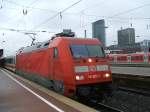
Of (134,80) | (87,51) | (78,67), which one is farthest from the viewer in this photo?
(134,80)

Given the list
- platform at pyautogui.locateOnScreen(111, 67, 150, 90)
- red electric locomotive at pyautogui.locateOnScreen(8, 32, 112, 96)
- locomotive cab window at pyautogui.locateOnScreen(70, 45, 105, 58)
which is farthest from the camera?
platform at pyautogui.locateOnScreen(111, 67, 150, 90)

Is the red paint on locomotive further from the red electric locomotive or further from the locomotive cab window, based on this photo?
the locomotive cab window

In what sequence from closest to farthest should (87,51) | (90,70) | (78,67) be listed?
1. (78,67)
2. (90,70)
3. (87,51)

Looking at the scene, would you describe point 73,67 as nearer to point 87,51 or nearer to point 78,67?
point 78,67

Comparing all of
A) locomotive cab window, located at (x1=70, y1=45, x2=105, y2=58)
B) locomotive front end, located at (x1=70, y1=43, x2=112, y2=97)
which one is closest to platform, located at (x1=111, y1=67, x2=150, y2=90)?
locomotive cab window, located at (x1=70, y1=45, x2=105, y2=58)

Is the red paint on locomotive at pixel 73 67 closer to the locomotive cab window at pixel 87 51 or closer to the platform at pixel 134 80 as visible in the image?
the locomotive cab window at pixel 87 51

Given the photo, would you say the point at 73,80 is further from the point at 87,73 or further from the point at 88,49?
the point at 88,49

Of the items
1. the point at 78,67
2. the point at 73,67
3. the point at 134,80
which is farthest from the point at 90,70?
the point at 134,80

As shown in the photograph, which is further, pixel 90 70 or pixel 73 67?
pixel 90 70

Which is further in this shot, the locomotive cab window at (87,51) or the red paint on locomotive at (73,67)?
the locomotive cab window at (87,51)

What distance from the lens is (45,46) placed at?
18891 mm

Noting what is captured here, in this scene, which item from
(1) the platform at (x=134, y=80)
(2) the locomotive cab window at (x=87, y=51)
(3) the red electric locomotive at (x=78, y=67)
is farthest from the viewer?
(1) the platform at (x=134, y=80)

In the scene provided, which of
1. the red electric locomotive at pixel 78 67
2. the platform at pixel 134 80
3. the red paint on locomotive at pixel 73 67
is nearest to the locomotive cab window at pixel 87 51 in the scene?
the red electric locomotive at pixel 78 67

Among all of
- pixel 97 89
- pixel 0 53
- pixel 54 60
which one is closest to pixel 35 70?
pixel 54 60
